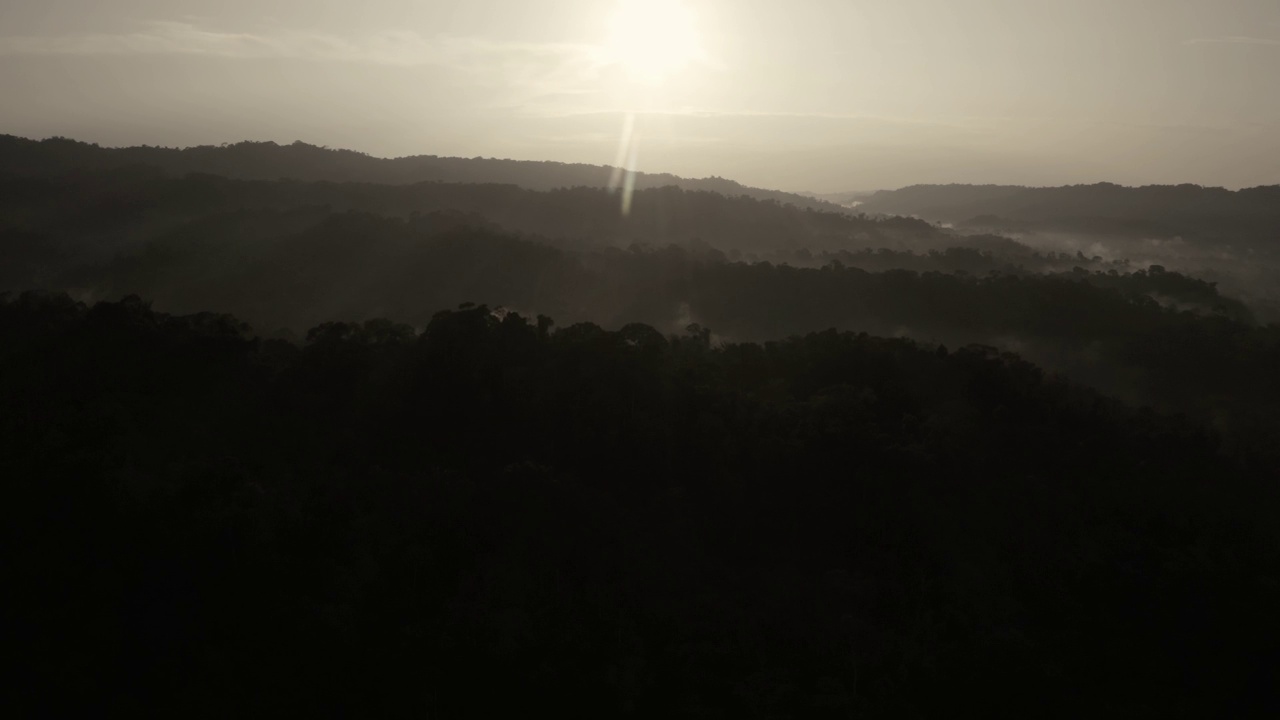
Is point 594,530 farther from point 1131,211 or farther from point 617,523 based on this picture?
point 1131,211

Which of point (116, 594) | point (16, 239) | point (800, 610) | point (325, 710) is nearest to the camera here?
point (325, 710)

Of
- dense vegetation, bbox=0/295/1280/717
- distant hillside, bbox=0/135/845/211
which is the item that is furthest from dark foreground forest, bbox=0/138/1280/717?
distant hillside, bbox=0/135/845/211

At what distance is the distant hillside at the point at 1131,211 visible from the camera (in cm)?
8844

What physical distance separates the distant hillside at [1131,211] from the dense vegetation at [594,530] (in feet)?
236

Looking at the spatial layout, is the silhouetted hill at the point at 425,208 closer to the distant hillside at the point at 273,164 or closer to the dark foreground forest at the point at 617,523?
the distant hillside at the point at 273,164

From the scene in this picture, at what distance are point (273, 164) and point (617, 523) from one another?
60749 mm

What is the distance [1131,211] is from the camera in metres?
97.3

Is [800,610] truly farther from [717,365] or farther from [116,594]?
[116,594]

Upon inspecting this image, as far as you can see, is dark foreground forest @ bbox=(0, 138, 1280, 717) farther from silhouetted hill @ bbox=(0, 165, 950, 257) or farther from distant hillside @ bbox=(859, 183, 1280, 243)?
distant hillside @ bbox=(859, 183, 1280, 243)

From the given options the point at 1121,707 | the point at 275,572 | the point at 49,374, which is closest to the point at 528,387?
the point at 275,572

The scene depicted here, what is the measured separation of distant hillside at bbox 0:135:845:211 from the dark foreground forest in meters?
39.3

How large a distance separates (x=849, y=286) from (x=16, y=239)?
45232mm

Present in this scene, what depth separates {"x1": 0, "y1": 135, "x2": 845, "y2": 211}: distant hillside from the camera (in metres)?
64.2

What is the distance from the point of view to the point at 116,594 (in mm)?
17500
